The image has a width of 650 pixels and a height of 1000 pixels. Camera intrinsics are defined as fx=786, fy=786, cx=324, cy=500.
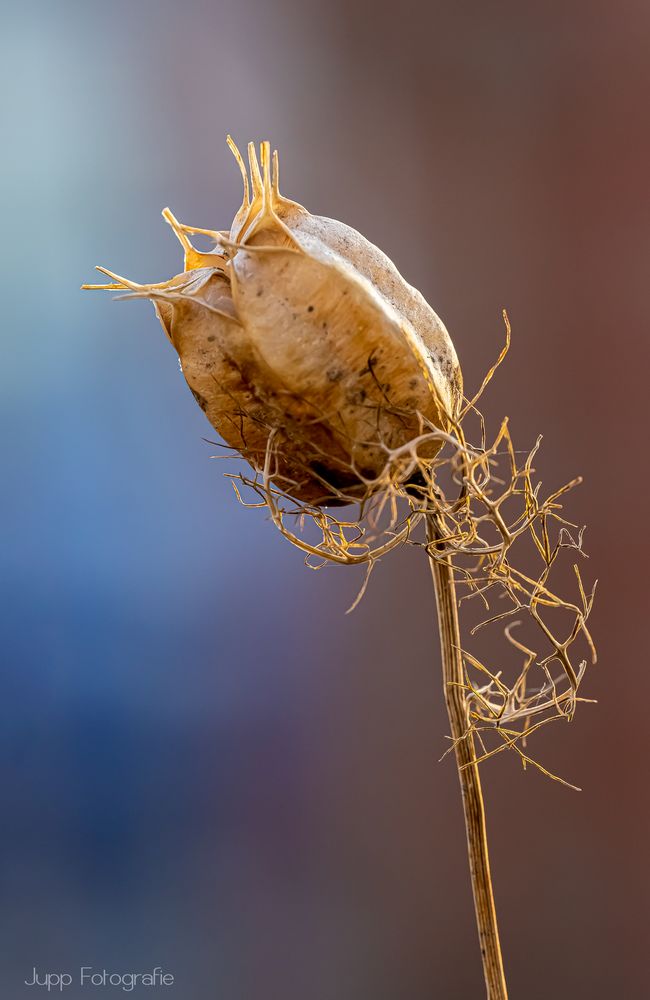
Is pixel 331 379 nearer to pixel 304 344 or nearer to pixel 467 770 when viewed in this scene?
pixel 304 344

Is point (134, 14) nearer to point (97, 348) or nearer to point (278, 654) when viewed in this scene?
point (97, 348)

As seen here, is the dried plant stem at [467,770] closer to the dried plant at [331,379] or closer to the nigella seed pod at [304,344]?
the dried plant at [331,379]

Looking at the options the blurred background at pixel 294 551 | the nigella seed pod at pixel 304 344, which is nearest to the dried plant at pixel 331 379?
the nigella seed pod at pixel 304 344

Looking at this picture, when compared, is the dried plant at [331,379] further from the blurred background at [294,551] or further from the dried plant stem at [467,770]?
the blurred background at [294,551]

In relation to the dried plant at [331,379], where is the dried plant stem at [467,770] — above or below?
below

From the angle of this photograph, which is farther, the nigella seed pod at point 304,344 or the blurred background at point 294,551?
the blurred background at point 294,551

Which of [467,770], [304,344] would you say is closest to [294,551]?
[467,770]

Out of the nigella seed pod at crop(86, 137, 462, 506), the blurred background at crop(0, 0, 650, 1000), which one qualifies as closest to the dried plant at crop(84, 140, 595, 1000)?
the nigella seed pod at crop(86, 137, 462, 506)
